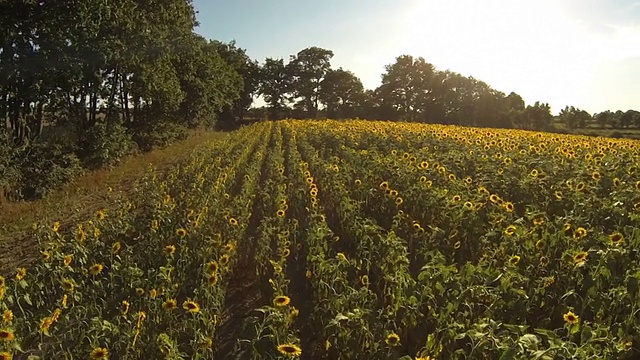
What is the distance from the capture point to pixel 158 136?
72.5 ft

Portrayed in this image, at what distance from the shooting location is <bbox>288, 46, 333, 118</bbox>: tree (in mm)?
66562

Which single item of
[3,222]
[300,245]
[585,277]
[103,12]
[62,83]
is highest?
[103,12]

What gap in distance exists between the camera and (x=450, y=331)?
2.99 metres

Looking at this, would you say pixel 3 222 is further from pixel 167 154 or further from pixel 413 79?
pixel 413 79

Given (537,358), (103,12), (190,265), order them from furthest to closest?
(103,12) < (190,265) < (537,358)

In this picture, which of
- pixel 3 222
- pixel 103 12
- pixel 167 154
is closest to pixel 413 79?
pixel 167 154

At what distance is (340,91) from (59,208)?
57.2m

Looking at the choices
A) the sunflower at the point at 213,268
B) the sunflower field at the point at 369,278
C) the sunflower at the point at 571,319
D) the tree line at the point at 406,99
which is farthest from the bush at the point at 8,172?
the tree line at the point at 406,99

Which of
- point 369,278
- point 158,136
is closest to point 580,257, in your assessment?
point 369,278

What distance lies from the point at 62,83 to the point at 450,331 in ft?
46.9

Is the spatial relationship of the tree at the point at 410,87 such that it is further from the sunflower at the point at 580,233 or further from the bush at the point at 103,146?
the sunflower at the point at 580,233

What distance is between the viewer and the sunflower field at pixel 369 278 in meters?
3.23

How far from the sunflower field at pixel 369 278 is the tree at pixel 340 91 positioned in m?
56.1

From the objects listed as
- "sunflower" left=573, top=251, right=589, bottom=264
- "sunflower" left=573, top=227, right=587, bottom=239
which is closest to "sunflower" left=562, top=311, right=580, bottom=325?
"sunflower" left=573, top=251, right=589, bottom=264
